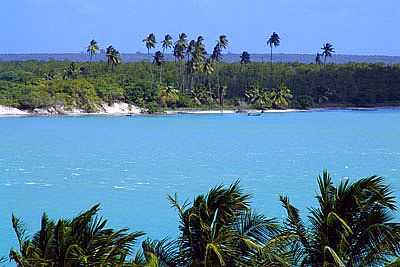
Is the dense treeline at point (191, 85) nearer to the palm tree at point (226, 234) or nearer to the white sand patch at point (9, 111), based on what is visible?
the white sand patch at point (9, 111)

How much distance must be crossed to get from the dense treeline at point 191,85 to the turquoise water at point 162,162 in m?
13.9

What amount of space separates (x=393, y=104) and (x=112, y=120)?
48.1 metres

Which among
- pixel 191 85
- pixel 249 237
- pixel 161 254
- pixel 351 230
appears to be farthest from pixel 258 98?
pixel 351 230

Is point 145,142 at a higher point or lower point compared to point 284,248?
lower

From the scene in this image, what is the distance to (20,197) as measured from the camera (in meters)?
29.0

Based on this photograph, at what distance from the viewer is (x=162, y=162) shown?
4178 centimetres

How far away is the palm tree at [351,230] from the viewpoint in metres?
6.99

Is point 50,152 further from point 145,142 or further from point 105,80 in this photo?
point 105,80

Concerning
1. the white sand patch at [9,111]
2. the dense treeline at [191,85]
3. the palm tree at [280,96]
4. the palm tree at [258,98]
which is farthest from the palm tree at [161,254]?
the palm tree at [280,96]

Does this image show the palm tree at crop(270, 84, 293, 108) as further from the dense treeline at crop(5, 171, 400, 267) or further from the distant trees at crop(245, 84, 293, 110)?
the dense treeline at crop(5, 171, 400, 267)

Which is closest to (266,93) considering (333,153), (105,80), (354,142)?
(105,80)

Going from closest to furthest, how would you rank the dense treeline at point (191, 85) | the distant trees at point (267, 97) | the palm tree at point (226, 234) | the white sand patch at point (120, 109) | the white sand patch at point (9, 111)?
the palm tree at point (226, 234) < the white sand patch at point (9, 111) < the dense treeline at point (191, 85) < the white sand patch at point (120, 109) < the distant trees at point (267, 97)

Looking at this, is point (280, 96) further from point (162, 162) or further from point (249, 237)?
point (249, 237)

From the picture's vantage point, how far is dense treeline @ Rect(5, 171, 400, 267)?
6965mm
